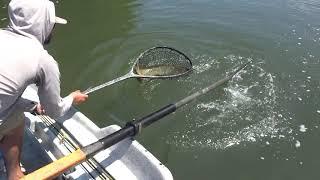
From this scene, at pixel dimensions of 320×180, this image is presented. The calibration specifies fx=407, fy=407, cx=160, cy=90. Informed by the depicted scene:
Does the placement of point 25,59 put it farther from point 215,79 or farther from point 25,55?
point 215,79

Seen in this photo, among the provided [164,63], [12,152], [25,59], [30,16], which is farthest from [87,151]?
[164,63]

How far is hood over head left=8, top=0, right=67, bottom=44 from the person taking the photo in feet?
11.4

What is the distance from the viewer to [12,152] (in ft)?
13.3

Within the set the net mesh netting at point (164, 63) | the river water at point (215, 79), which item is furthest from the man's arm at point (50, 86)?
the net mesh netting at point (164, 63)

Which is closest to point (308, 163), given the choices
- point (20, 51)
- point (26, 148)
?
point (26, 148)

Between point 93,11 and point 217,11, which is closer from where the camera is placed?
point 217,11

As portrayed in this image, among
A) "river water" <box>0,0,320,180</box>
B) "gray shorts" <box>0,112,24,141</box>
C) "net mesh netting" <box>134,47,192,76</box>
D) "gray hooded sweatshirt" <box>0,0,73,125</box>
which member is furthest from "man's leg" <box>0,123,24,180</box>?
"net mesh netting" <box>134,47,192,76</box>

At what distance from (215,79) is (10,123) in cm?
477

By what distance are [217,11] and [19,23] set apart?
7.69 m

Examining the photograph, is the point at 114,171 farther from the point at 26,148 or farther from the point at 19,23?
the point at 19,23

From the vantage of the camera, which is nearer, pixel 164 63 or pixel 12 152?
pixel 12 152

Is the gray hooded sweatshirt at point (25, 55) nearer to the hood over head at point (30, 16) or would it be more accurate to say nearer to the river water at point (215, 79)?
the hood over head at point (30, 16)

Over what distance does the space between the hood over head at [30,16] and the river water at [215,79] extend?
3134 millimetres

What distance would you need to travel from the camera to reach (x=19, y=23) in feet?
11.5
